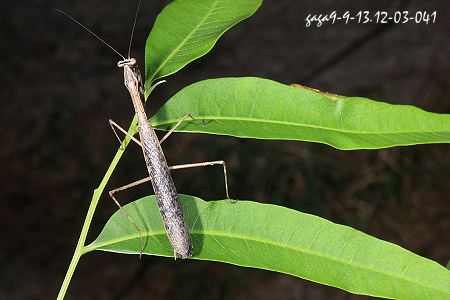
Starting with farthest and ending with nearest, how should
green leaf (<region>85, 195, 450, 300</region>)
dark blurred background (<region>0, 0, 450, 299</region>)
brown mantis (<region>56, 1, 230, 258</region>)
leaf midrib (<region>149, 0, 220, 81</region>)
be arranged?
dark blurred background (<region>0, 0, 450, 299</region>), brown mantis (<region>56, 1, 230, 258</region>), leaf midrib (<region>149, 0, 220, 81</region>), green leaf (<region>85, 195, 450, 300</region>)

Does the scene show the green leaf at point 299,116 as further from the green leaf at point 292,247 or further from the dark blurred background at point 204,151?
the dark blurred background at point 204,151

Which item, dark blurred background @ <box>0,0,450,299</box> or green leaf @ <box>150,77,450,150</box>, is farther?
dark blurred background @ <box>0,0,450,299</box>

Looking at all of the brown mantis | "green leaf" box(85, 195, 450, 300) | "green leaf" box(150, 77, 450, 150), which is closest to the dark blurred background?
the brown mantis

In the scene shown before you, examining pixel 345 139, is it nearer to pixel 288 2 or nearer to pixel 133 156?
pixel 133 156

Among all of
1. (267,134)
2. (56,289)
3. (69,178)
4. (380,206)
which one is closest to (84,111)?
(69,178)

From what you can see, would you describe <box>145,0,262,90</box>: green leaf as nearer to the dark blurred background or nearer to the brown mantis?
the brown mantis

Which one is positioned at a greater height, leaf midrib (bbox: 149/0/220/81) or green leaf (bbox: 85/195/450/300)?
leaf midrib (bbox: 149/0/220/81)

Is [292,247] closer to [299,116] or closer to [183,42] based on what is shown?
[299,116]

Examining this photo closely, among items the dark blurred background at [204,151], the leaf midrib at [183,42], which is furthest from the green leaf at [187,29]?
the dark blurred background at [204,151]
